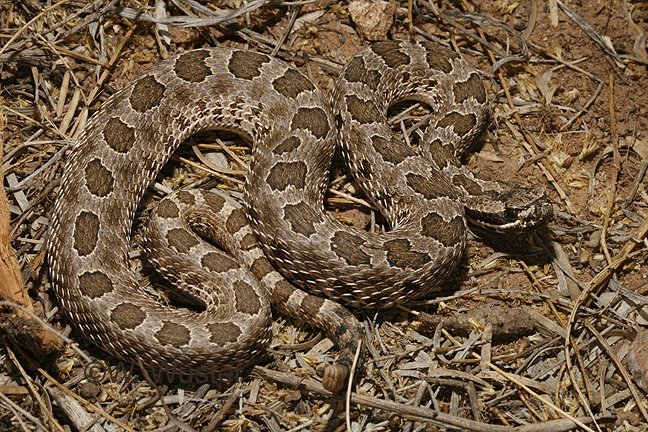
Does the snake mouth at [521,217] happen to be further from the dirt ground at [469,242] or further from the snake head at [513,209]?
the dirt ground at [469,242]

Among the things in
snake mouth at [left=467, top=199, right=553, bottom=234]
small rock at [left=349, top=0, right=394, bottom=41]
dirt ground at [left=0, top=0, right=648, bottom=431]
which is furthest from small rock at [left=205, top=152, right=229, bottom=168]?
snake mouth at [left=467, top=199, right=553, bottom=234]

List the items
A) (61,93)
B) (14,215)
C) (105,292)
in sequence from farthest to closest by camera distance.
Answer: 1. (61,93)
2. (14,215)
3. (105,292)

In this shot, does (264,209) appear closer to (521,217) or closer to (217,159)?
(217,159)

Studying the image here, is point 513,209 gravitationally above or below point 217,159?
below

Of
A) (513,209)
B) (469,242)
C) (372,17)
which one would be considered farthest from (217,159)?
(513,209)

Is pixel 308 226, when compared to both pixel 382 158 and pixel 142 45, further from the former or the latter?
pixel 142 45

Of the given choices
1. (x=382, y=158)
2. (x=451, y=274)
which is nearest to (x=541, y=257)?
(x=451, y=274)

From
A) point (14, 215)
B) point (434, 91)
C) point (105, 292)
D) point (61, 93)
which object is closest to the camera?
point (105, 292)

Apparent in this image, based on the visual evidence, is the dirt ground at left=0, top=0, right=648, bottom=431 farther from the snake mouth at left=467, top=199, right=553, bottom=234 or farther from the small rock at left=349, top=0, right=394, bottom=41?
the snake mouth at left=467, top=199, right=553, bottom=234
